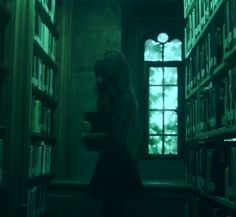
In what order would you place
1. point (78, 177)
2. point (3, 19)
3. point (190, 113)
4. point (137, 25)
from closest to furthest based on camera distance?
1. point (3, 19)
2. point (190, 113)
3. point (78, 177)
4. point (137, 25)

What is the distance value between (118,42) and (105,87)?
11.0ft

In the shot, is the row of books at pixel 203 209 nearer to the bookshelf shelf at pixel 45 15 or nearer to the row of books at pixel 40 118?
the row of books at pixel 40 118

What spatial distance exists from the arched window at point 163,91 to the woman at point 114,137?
10.9 ft

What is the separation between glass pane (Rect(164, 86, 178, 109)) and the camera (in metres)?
5.58

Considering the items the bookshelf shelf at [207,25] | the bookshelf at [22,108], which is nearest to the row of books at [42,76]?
the bookshelf at [22,108]

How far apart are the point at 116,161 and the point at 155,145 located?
3392 millimetres

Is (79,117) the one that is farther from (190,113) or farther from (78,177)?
(190,113)

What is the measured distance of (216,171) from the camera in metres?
2.66

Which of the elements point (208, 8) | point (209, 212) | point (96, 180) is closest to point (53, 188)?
point (209, 212)

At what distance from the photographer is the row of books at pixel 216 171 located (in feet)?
7.37

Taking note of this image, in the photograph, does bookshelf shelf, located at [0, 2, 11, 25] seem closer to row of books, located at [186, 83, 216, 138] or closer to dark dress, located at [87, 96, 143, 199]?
dark dress, located at [87, 96, 143, 199]

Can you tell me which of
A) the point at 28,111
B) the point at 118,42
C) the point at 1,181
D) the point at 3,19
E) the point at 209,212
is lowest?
the point at 209,212

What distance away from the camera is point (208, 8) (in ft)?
9.70

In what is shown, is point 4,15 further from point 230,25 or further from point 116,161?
point 230,25
